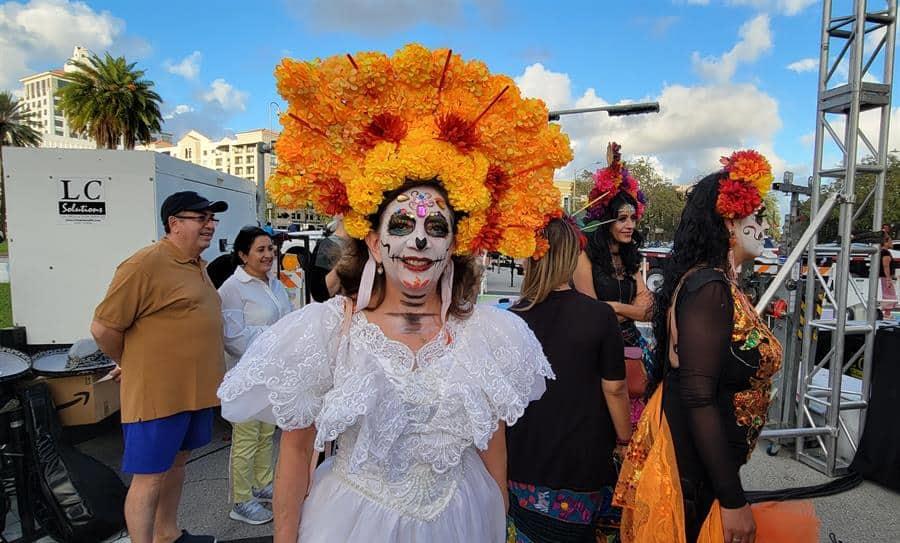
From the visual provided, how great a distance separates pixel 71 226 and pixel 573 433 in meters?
4.68

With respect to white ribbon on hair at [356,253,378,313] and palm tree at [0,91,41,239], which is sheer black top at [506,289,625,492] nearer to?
white ribbon on hair at [356,253,378,313]

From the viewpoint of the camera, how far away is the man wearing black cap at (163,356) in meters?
2.68

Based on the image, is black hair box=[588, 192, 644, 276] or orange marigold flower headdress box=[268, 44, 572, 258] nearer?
orange marigold flower headdress box=[268, 44, 572, 258]

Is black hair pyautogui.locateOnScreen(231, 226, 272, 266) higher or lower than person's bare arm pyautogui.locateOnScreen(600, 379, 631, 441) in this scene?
higher

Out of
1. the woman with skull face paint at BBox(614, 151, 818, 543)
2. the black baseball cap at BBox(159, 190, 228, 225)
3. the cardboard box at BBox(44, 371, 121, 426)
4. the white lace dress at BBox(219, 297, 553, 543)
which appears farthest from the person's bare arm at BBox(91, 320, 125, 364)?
the woman with skull face paint at BBox(614, 151, 818, 543)

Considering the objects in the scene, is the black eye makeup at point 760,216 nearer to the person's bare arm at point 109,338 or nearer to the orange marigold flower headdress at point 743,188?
the orange marigold flower headdress at point 743,188

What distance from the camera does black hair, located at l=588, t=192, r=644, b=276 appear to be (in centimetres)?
363

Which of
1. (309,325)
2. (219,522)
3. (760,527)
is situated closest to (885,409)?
(760,527)

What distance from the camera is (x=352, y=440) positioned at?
148cm

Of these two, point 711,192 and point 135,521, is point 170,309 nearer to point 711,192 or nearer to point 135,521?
point 135,521

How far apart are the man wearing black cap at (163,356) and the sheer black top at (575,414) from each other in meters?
1.86

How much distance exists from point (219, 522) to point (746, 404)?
11.0 feet

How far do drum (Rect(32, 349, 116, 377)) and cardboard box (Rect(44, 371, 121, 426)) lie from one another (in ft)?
0.16

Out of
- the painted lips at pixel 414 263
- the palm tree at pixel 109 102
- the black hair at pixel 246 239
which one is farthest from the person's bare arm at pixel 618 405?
the palm tree at pixel 109 102
